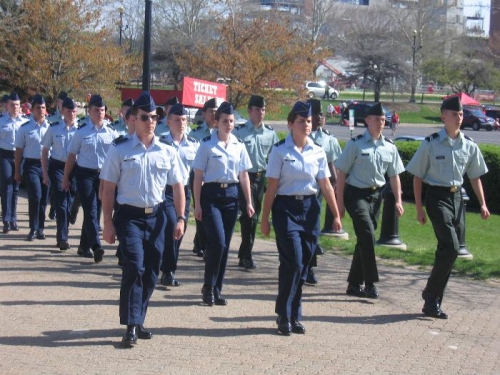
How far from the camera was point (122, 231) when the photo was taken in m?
7.09

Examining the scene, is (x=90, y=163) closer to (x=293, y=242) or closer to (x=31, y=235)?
(x=31, y=235)

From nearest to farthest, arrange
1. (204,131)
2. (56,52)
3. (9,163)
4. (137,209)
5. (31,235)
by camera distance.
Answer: (137,209) < (204,131) < (31,235) < (9,163) < (56,52)

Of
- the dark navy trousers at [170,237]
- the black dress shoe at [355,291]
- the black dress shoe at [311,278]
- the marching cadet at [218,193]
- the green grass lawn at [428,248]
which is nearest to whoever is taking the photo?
the marching cadet at [218,193]

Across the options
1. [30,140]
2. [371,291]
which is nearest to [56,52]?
[30,140]

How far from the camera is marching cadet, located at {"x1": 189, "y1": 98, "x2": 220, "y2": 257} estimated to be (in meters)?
10.7

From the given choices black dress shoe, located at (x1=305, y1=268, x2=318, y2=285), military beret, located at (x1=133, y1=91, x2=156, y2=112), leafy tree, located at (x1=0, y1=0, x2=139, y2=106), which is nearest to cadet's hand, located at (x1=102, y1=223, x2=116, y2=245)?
military beret, located at (x1=133, y1=91, x2=156, y2=112)

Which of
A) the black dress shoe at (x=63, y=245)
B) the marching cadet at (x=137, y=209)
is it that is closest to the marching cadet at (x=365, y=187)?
the marching cadet at (x=137, y=209)

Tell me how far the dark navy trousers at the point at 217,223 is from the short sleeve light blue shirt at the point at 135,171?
142 centimetres

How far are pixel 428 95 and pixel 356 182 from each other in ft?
252

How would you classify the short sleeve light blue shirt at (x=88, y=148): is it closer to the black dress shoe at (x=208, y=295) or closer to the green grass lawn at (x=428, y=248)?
the black dress shoe at (x=208, y=295)

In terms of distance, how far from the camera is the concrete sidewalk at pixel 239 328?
6.75 m

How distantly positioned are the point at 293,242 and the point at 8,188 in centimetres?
710

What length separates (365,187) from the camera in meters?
9.06

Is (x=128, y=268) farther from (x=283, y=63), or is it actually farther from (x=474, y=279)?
(x=283, y=63)
